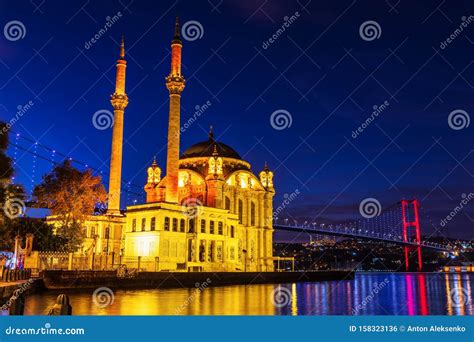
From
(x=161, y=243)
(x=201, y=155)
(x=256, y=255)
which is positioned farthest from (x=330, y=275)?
(x=161, y=243)

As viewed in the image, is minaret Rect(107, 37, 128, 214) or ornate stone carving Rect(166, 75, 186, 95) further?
minaret Rect(107, 37, 128, 214)

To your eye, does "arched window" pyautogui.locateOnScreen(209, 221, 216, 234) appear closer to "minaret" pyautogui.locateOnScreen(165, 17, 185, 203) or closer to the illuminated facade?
the illuminated facade

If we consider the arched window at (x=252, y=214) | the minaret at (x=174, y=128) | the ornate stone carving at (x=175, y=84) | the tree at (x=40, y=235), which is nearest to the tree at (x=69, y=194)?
the tree at (x=40, y=235)

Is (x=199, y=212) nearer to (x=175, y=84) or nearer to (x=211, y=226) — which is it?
(x=211, y=226)

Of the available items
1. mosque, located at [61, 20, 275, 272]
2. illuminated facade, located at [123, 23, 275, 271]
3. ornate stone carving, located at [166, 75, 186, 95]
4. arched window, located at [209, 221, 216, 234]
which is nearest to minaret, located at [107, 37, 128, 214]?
mosque, located at [61, 20, 275, 272]

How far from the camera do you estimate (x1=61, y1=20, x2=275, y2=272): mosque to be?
153 feet

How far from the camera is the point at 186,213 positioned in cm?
4875

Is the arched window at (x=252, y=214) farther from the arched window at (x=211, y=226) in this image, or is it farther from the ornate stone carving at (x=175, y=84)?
the ornate stone carving at (x=175, y=84)

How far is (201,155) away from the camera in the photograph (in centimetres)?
6162

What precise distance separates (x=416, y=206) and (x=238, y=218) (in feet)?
227

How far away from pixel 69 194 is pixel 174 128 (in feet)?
38.9

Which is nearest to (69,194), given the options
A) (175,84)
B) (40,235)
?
(40,235)

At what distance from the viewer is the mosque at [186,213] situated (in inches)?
1832

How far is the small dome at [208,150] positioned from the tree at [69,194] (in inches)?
814
